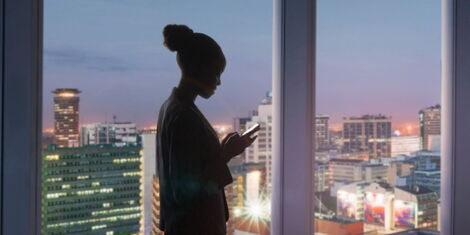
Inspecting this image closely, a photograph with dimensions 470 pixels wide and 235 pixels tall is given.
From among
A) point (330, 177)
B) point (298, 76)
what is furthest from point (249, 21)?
point (330, 177)

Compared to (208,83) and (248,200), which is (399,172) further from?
(208,83)

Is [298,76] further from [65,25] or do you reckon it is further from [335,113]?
[65,25]

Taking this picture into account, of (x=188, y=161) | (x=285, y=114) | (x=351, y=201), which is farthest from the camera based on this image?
(x=351, y=201)

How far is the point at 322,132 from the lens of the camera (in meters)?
2.59

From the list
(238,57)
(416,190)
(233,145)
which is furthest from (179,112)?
(416,190)

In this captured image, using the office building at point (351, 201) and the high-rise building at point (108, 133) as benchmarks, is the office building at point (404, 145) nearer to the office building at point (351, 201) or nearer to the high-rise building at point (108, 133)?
the office building at point (351, 201)

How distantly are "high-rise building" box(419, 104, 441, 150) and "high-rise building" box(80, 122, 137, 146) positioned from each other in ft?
6.05

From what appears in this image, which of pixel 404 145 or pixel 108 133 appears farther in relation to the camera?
pixel 404 145

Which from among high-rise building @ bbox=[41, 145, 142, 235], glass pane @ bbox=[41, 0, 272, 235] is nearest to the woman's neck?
glass pane @ bbox=[41, 0, 272, 235]

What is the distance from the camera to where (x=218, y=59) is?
165 centimetres

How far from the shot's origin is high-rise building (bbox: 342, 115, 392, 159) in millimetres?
2688

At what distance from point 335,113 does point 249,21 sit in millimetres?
707

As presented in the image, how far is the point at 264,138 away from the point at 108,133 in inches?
32.4

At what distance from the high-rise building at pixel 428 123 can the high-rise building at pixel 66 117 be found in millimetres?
2061
